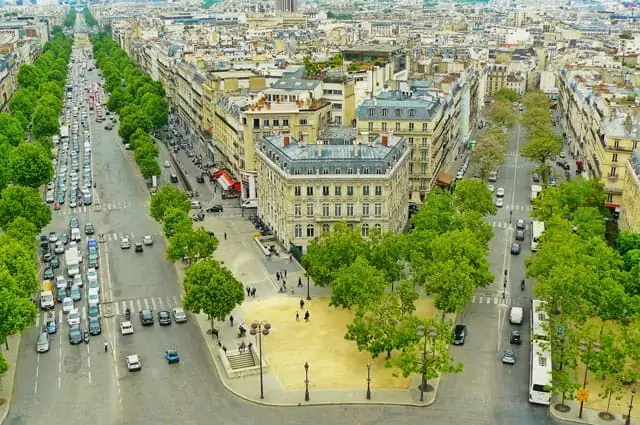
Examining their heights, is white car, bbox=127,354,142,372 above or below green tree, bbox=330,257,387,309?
below

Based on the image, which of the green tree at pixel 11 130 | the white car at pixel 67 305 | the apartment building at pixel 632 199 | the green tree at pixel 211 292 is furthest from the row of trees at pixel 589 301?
the green tree at pixel 11 130

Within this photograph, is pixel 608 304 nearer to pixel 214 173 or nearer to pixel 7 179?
pixel 214 173

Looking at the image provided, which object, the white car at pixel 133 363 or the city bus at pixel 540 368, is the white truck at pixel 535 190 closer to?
the city bus at pixel 540 368

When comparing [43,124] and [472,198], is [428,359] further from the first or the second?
[43,124]

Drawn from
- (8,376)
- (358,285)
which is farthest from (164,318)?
(358,285)

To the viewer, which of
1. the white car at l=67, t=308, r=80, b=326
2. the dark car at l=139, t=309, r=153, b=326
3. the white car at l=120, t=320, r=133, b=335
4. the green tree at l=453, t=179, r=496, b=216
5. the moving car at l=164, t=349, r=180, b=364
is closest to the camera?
the moving car at l=164, t=349, r=180, b=364

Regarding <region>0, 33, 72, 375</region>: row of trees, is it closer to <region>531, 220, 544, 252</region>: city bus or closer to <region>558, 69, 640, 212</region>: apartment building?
<region>531, 220, 544, 252</region>: city bus

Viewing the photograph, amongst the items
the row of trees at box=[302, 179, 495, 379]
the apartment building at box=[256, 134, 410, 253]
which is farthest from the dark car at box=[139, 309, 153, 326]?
the apartment building at box=[256, 134, 410, 253]
